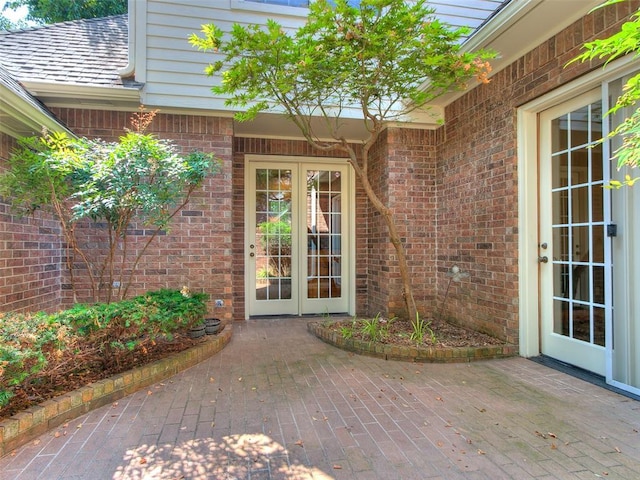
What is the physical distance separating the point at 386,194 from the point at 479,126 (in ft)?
4.79

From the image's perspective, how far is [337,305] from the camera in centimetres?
602

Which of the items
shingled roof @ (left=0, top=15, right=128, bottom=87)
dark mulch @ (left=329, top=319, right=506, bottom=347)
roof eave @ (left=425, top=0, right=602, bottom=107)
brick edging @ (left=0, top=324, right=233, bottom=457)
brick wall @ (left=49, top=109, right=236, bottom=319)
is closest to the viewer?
brick edging @ (left=0, top=324, right=233, bottom=457)

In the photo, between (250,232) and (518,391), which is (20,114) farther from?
(518,391)

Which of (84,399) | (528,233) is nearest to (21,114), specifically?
(84,399)

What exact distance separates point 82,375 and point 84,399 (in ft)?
0.95

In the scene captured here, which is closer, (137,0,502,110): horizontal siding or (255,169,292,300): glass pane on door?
(137,0,502,110): horizontal siding

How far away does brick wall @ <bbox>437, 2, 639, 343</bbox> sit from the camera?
11.1 feet

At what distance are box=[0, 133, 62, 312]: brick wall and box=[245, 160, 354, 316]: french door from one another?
2433mm

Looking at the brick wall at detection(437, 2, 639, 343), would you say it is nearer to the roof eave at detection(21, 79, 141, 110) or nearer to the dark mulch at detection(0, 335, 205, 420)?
the dark mulch at detection(0, 335, 205, 420)

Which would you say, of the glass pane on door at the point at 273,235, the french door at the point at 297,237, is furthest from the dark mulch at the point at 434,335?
the glass pane on door at the point at 273,235

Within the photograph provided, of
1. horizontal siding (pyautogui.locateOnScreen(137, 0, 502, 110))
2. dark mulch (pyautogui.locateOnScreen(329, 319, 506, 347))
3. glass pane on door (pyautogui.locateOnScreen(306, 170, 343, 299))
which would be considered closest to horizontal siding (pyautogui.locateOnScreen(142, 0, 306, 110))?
horizontal siding (pyautogui.locateOnScreen(137, 0, 502, 110))

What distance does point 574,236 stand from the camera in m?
3.41

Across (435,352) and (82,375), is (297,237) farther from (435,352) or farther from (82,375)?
(82,375)

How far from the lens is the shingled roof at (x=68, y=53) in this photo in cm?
423
